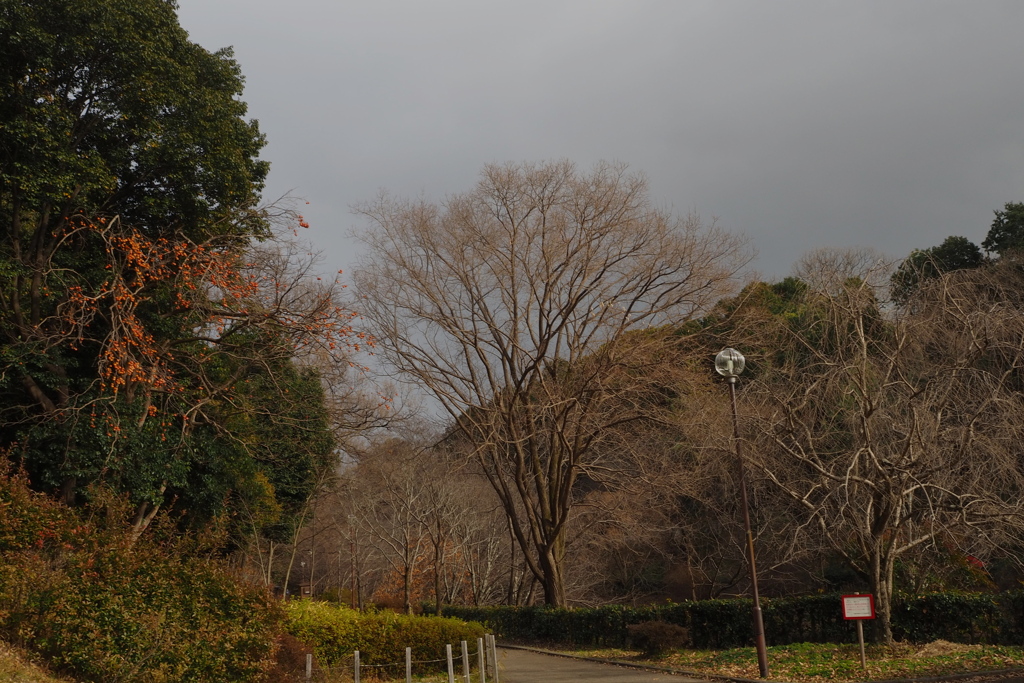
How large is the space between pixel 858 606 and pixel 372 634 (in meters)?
9.30

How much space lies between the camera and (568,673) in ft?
55.3

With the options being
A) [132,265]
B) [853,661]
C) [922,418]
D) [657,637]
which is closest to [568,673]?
[657,637]

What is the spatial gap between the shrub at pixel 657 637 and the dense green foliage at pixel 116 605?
29.4 ft

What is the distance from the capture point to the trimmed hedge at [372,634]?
15523 millimetres

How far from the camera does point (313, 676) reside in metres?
13.9

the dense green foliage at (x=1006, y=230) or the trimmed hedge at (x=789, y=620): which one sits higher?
the dense green foliage at (x=1006, y=230)

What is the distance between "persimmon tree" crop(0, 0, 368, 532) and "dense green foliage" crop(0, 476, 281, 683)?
2537 millimetres

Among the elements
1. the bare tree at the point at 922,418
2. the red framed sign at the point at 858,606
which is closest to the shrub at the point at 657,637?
the bare tree at the point at 922,418

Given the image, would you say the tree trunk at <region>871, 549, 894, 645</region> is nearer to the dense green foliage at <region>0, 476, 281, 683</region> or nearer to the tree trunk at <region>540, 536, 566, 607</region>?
the tree trunk at <region>540, 536, 566, 607</region>

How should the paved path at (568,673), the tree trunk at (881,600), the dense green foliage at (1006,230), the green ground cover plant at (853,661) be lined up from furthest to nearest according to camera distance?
the dense green foliage at (1006,230) → the tree trunk at (881,600) → the paved path at (568,673) → the green ground cover plant at (853,661)

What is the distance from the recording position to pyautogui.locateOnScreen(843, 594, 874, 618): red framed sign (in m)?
14.5

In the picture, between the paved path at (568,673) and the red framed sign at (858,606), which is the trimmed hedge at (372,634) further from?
the red framed sign at (858,606)

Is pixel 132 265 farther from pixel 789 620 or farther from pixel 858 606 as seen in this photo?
pixel 789 620

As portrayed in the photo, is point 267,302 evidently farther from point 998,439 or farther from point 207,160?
point 998,439
